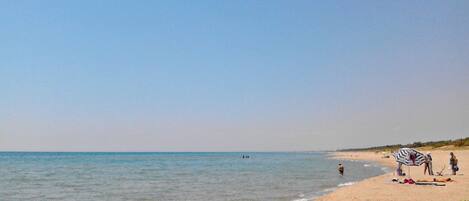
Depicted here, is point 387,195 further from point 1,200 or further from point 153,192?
point 1,200

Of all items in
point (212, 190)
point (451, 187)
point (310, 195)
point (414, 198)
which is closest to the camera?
point (414, 198)

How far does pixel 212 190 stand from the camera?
28.3 meters

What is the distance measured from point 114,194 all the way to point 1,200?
6.01 meters

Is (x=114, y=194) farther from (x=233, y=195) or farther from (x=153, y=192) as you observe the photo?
(x=233, y=195)

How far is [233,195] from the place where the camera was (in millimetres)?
25000

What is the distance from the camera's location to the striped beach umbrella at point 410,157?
85.9 ft

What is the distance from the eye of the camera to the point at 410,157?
86.8 feet

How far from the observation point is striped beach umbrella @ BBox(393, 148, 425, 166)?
26172 mm

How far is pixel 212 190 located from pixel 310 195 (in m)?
6.81

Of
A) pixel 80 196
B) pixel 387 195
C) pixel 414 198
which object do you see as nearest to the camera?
pixel 414 198

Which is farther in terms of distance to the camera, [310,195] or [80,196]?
[80,196]

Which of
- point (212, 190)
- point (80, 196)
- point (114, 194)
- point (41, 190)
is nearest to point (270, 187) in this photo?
point (212, 190)

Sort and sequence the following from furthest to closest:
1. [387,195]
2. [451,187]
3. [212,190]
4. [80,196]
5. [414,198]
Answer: [212,190] < [80,196] < [451,187] < [387,195] < [414,198]

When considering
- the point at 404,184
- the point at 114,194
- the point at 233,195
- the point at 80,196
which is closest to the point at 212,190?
the point at 233,195
